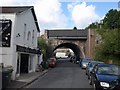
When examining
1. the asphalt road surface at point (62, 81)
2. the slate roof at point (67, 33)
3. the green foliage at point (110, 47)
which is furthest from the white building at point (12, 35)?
the slate roof at point (67, 33)

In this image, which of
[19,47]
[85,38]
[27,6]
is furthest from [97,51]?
[19,47]

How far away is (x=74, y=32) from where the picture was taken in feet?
211

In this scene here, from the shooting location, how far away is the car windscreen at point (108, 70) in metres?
17.8

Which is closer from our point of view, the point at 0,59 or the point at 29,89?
the point at 29,89

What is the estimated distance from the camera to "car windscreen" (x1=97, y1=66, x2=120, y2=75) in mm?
17750

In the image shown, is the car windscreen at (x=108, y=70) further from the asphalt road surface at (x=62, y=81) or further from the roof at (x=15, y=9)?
the roof at (x=15, y=9)

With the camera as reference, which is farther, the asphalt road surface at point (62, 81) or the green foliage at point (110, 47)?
the green foliage at point (110, 47)

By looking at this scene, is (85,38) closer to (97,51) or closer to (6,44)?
(97,51)

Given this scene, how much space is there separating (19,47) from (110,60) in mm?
23994

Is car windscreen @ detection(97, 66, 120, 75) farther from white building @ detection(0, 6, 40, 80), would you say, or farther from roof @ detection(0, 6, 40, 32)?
roof @ detection(0, 6, 40, 32)

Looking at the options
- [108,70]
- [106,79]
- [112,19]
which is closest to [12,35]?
[108,70]

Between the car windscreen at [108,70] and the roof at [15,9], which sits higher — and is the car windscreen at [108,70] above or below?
below

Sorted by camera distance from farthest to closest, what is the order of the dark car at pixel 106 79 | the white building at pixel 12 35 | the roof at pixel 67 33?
the roof at pixel 67 33 → the white building at pixel 12 35 → the dark car at pixel 106 79

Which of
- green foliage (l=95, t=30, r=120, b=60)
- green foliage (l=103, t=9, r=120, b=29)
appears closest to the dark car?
green foliage (l=95, t=30, r=120, b=60)
